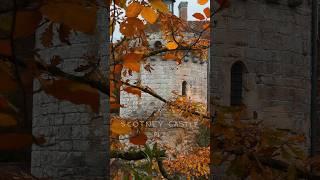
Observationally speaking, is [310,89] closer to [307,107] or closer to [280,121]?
[307,107]

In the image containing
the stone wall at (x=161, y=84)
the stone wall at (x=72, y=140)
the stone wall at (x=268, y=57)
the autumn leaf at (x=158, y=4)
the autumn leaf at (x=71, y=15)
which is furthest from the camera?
the stone wall at (x=161, y=84)

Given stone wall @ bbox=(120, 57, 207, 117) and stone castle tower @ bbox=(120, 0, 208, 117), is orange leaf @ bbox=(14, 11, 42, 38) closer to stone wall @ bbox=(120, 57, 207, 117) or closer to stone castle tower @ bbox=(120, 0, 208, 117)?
stone castle tower @ bbox=(120, 0, 208, 117)

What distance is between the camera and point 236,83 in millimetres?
4359

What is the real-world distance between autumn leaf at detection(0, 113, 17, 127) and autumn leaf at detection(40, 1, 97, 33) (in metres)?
0.13

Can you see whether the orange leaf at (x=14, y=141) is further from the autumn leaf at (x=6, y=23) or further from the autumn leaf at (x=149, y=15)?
the autumn leaf at (x=149, y=15)

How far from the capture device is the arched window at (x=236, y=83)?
166 inches

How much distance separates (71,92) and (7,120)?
9 cm

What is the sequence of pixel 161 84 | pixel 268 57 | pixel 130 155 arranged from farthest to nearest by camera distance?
pixel 161 84 → pixel 130 155 → pixel 268 57

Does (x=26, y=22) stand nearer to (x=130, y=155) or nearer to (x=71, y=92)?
(x=71, y=92)

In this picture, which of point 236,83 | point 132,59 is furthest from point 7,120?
point 236,83

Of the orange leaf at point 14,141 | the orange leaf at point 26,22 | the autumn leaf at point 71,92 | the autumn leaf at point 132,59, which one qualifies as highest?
the autumn leaf at point 132,59

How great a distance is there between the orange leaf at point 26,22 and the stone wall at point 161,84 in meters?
22.6

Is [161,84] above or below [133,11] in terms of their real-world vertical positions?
above

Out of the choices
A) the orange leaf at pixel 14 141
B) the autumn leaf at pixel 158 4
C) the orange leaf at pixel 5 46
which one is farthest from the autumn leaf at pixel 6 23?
the autumn leaf at pixel 158 4
